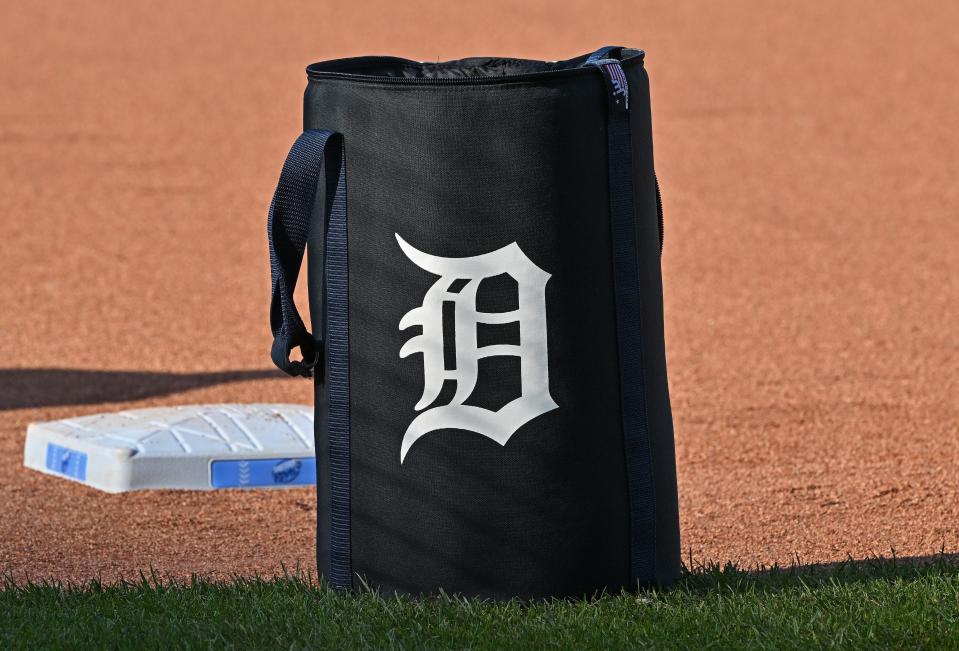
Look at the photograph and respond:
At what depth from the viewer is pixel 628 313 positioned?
137 inches

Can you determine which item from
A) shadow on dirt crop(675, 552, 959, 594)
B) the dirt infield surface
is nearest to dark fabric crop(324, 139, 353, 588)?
shadow on dirt crop(675, 552, 959, 594)

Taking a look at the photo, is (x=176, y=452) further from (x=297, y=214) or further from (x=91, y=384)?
(x=297, y=214)

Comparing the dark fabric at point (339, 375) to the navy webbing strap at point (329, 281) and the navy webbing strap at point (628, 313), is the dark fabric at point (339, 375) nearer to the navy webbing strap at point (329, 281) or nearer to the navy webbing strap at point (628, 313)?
the navy webbing strap at point (329, 281)

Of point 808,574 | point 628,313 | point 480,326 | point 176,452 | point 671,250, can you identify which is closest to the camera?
point 480,326

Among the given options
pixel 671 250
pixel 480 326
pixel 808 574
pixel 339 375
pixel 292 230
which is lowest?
pixel 808 574

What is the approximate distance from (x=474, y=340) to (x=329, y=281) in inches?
14.2

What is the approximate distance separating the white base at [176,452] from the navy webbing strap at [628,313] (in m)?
1.99

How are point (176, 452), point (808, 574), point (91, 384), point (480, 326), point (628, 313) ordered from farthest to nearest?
point (91, 384)
point (176, 452)
point (808, 574)
point (628, 313)
point (480, 326)

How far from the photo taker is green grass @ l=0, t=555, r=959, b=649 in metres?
3.26

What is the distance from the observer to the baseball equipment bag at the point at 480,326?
335 cm

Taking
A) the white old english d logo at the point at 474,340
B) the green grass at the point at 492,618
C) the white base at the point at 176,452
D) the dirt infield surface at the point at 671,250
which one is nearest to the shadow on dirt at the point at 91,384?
the dirt infield surface at the point at 671,250

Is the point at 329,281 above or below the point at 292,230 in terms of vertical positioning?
below

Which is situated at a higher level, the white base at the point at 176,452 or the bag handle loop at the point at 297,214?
the bag handle loop at the point at 297,214

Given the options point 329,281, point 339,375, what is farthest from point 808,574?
point 329,281
